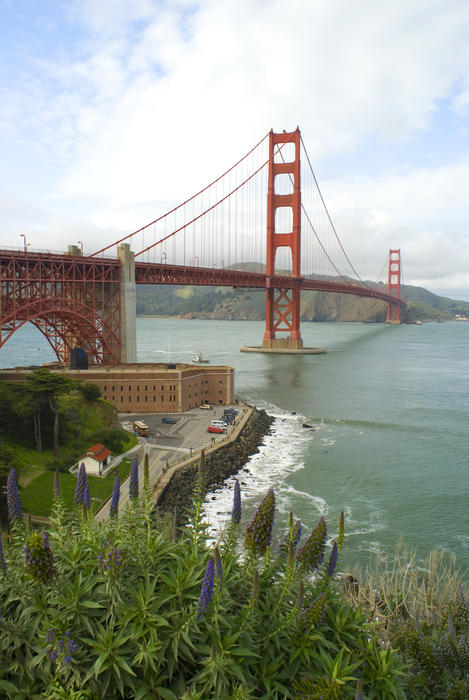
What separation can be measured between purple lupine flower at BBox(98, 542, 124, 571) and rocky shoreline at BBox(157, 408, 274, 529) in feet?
34.3

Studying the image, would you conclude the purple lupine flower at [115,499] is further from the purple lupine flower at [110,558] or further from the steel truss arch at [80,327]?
the steel truss arch at [80,327]

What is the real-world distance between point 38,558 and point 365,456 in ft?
83.9

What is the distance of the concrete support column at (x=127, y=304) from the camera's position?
43.1 meters

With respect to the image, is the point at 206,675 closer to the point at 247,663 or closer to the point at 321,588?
the point at 247,663

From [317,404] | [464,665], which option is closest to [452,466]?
[317,404]

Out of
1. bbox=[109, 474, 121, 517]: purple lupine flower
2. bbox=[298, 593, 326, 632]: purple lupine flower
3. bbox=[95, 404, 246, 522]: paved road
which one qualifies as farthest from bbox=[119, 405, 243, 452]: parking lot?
bbox=[298, 593, 326, 632]: purple lupine flower

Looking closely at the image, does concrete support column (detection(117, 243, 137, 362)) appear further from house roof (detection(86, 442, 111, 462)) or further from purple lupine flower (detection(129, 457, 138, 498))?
purple lupine flower (detection(129, 457, 138, 498))

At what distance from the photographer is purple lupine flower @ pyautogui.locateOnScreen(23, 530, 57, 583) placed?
4.71 metres

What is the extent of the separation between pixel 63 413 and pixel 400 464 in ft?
56.6

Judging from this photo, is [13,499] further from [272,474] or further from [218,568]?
[272,474]

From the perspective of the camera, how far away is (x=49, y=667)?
468 centimetres

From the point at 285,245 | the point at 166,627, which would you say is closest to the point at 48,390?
the point at 166,627

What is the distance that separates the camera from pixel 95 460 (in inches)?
837

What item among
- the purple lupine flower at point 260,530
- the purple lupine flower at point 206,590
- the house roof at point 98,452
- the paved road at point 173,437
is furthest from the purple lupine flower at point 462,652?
the house roof at point 98,452
